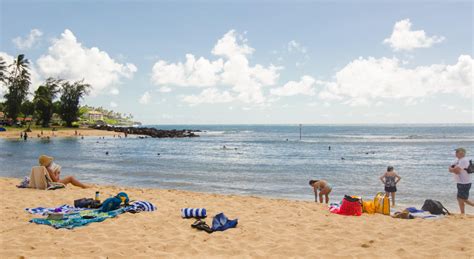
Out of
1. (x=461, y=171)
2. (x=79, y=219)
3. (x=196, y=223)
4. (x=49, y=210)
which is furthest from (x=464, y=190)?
(x=49, y=210)

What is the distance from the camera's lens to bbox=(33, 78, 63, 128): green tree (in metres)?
74.2

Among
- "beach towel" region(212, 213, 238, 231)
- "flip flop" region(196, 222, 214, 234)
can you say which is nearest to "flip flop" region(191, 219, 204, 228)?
"flip flop" region(196, 222, 214, 234)

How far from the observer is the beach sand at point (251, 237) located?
624cm

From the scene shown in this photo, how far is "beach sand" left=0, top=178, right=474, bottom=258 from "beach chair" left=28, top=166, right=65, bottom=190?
263 centimetres

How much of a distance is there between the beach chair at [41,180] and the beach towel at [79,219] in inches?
181

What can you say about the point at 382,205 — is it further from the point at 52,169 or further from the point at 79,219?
the point at 52,169

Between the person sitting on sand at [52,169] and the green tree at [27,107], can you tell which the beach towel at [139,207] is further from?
the green tree at [27,107]

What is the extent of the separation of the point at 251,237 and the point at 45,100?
77237 millimetres

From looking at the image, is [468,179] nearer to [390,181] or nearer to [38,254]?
[390,181]

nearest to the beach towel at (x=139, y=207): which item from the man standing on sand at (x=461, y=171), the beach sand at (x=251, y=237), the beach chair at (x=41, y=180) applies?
the beach sand at (x=251, y=237)

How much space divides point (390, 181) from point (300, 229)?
5.53 metres

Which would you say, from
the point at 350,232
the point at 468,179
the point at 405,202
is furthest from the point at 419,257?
the point at 405,202

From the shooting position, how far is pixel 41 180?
493 inches

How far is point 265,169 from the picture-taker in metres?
24.6
